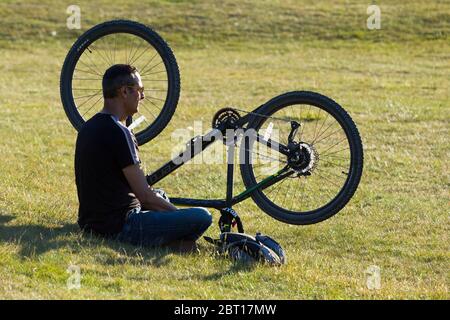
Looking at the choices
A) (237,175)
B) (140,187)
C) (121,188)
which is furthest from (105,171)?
(237,175)

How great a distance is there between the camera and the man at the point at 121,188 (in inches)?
308

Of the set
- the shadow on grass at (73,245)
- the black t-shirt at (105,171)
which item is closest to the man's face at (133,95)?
the black t-shirt at (105,171)

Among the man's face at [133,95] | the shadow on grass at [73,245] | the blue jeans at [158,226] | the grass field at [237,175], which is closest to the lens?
the grass field at [237,175]

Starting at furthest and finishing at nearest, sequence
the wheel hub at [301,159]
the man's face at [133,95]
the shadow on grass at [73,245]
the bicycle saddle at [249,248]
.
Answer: the wheel hub at [301,159], the man's face at [133,95], the bicycle saddle at [249,248], the shadow on grass at [73,245]

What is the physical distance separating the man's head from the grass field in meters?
1.17

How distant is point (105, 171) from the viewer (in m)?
7.85

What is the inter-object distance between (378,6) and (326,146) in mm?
17736

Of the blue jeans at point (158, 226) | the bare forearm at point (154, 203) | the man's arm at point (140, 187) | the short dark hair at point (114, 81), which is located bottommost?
the blue jeans at point (158, 226)

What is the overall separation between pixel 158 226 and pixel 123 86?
3.86 feet

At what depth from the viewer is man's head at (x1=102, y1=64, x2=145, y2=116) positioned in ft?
26.3

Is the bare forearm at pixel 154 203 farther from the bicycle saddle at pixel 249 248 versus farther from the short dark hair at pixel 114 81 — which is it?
the short dark hair at pixel 114 81

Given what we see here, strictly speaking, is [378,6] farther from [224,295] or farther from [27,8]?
[224,295]

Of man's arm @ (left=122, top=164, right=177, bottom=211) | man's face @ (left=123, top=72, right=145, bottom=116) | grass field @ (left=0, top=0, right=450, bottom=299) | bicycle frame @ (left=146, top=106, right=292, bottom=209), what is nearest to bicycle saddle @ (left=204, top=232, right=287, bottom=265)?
grass field @ (left=0, top=0, right=450, bottom=299)
